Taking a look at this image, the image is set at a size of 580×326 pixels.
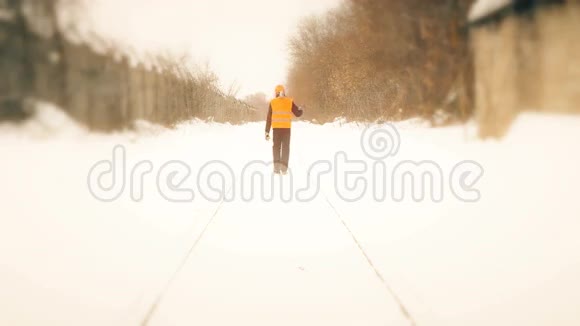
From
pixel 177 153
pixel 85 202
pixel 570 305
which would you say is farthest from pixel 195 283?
pixel 177 153

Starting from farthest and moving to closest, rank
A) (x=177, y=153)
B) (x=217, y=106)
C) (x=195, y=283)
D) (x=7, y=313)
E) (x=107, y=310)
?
1. (x=217, y=106)
2. (x=177, y=153)
3. (x=195, y=283)
4. (x=107, y=310)
5. (x=7, y=313)

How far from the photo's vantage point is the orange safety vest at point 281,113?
8.56 m

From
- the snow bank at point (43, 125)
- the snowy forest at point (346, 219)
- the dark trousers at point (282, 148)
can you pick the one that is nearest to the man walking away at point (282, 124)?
the dark trousers at point (282, 148)

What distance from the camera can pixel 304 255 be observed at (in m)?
3.49

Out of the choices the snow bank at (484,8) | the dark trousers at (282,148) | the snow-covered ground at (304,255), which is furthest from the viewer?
the dark trousers at (282,148)

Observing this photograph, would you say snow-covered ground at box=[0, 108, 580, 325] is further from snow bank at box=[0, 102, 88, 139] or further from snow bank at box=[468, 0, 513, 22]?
snow bank at box=[468, 0, 513, 22]

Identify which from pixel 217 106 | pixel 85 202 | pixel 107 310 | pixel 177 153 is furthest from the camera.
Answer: pixel 217 106

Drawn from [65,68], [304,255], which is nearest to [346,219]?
[304,255]

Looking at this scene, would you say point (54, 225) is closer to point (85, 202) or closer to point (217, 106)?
point (85, 202)

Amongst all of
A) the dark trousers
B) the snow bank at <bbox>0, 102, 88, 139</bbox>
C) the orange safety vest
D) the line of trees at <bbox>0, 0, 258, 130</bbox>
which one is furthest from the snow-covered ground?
the orange safety vest

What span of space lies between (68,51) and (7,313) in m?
1.70

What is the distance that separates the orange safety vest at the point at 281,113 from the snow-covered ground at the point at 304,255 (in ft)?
15.3

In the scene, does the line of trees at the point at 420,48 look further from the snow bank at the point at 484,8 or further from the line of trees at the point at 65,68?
the line of trees at the point at 65,68

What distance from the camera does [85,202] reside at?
347 centimetres
